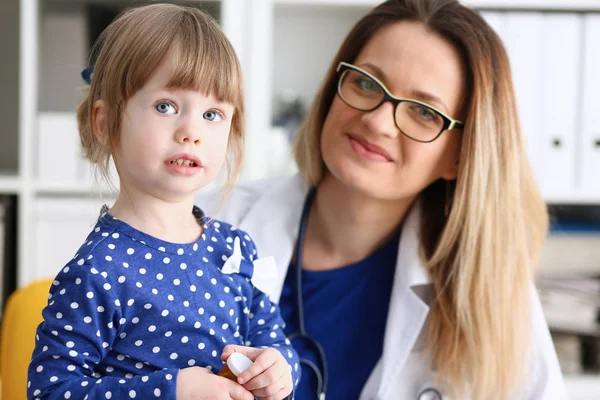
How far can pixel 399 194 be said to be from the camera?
123 centimetres

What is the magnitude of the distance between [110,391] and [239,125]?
0.31 metres

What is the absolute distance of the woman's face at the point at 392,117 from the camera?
3.84 ft

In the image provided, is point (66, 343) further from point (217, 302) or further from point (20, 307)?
point (20, 307)

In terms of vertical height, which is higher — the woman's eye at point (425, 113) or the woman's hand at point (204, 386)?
the woman's eye at point (425, 113)

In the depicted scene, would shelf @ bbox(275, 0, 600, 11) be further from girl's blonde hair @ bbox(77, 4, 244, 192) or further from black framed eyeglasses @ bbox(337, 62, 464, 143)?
girl's blonde hair @ bbox(77, 4, 244, 192)

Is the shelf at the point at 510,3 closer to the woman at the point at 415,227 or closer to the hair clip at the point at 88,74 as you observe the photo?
the woman at the point at 415,227

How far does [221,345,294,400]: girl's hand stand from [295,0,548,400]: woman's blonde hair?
579mm

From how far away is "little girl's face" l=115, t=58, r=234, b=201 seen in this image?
68 centimetres

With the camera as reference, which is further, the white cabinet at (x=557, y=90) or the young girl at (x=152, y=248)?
the white cabinet at (x=557, y=90)

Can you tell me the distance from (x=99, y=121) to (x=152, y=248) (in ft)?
0.47

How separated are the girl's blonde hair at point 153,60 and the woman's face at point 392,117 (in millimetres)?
468

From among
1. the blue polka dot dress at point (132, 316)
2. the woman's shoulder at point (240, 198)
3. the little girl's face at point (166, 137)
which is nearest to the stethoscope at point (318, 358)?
the woman's shoulder at point (240, 198)

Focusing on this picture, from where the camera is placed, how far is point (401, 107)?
1178mm

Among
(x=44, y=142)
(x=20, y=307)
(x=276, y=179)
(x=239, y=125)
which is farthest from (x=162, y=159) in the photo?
(x=44, y=142)
